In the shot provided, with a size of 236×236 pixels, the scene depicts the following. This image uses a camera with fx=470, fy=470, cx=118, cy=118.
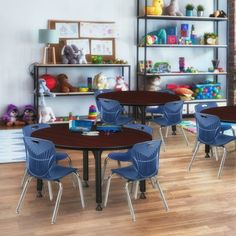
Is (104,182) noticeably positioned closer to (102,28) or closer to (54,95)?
(54,95)

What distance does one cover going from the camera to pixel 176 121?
6.57 m

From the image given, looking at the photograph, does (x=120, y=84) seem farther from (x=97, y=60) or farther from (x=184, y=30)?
(x=184, y=30)

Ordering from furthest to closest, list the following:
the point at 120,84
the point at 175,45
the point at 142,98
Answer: the point at 175,45
the point at 120,84
the point at 142,98

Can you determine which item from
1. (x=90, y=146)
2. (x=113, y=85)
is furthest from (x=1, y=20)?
(x=90, y=146)

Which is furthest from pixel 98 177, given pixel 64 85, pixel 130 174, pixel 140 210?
pixel 64 85

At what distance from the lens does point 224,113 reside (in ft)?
18.7

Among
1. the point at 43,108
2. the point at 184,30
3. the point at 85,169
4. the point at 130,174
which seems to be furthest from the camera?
the point at 184,30

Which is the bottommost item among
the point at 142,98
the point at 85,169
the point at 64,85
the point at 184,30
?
the point at 85,169

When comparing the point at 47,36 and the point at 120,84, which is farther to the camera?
the point at 120,84

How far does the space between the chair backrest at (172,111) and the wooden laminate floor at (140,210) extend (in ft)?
3.47

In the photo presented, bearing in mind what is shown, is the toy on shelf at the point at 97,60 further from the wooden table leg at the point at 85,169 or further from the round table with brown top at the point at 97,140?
the round table with brown top at the point at 97,140

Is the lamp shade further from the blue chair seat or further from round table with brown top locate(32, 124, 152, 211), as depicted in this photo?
the blue chair seat

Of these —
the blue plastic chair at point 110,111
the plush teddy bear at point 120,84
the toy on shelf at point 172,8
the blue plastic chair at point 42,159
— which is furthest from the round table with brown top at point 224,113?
the toy on shelf at point 172,8

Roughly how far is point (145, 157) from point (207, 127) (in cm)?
161
